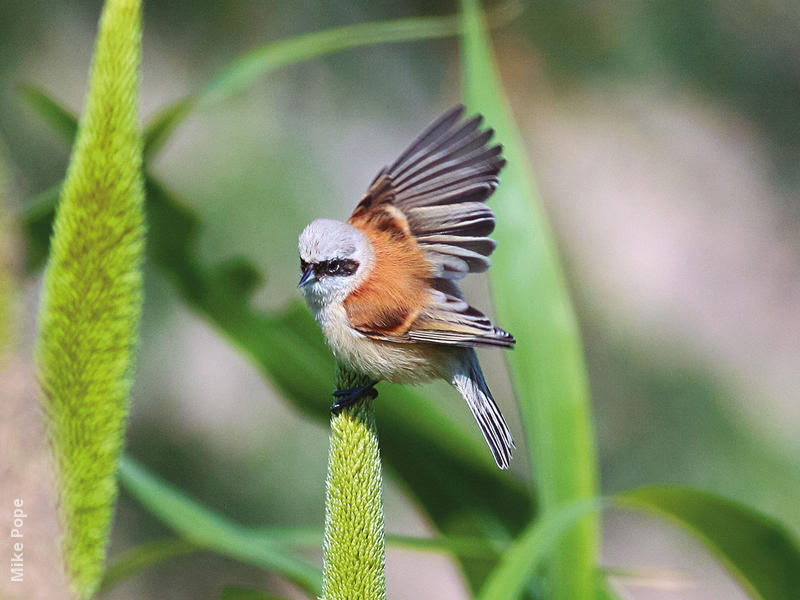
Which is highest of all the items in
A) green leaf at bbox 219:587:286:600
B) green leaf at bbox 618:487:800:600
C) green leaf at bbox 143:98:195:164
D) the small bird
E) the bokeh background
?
the bokeh background

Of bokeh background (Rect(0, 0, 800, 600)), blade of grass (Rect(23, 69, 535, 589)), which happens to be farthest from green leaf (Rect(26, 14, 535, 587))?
bokeh background (Rect(0, 0, 800, 600))

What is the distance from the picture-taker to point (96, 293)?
0.45 m

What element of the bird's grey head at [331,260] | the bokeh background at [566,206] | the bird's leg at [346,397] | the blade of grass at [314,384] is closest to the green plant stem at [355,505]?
the bird's leg at [346,397]

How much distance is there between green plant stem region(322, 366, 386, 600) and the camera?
1.60 ft

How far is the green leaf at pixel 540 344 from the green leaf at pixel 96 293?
0.64 meters

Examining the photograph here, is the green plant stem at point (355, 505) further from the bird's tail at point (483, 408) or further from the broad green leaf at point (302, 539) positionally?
the broad green leaf at point (302, 539)

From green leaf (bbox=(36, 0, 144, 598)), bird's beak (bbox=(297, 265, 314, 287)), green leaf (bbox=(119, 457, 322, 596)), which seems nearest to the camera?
green leaf (bbox=(36, 0, 144, 598))

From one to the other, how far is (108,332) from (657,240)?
9.26 ft

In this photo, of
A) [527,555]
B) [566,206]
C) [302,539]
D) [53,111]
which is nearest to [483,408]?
[527,555]

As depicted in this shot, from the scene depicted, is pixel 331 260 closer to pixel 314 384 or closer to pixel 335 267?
pixel 335 267

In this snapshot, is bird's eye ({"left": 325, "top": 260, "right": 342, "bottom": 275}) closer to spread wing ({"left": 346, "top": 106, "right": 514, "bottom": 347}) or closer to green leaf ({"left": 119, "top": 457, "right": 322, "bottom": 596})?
spread wing ({"left": 346, "top": 106, "right": 514, "bottom": 347})

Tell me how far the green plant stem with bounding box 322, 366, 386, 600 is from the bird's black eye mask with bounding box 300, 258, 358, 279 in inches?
14.3

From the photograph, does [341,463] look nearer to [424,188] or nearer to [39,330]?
[39,330]

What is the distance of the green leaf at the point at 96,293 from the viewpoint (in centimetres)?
44
